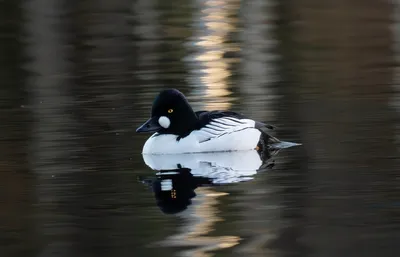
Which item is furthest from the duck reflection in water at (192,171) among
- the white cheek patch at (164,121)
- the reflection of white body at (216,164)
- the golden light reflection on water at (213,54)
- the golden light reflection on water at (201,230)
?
the golden light reflection on water at (213,54)

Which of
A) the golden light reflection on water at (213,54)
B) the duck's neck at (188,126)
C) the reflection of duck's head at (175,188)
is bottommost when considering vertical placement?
the golden light reflection on water at (213,54)

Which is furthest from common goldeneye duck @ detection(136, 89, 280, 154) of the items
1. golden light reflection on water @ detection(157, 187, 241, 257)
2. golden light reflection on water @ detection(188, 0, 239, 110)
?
golden light reflection on water @ detection(188, 0, 239, 110)

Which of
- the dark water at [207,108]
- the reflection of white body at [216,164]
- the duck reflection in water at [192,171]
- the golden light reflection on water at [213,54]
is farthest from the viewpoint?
the golden light reflection on water at [213,54]

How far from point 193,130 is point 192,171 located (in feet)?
3.87

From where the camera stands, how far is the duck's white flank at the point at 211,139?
41.1ft

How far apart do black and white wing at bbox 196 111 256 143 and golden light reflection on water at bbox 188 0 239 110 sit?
2791 mm

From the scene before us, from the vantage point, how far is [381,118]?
45.5 ft

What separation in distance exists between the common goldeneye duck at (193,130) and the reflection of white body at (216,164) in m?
0.09

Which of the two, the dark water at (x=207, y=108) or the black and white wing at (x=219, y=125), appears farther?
the black and white wing at (x=219, y=125)

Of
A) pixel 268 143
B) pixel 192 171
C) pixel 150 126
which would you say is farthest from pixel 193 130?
pixel 192 171

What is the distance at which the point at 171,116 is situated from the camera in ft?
41.5

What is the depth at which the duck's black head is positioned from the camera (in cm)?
1266

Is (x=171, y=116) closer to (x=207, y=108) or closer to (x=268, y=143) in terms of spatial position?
(x=268, y=143)

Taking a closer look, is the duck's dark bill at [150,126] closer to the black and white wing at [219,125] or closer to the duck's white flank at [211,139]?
the duck's white flank at [211,139]
